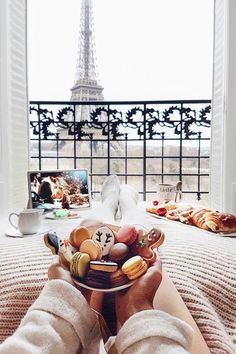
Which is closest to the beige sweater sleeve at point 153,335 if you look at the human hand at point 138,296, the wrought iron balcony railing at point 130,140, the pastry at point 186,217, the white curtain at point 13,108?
the human hand at point 138,296

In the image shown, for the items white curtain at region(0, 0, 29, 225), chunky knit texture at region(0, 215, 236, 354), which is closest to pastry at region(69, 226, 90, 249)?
chunky knit texture at region(0, 215, 236, 354)

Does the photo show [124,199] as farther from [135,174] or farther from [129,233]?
[135,174]

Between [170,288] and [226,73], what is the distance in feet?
5.72

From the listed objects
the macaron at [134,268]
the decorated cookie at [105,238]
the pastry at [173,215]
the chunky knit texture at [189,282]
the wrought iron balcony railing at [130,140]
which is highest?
the wrought iron balcony railing at [130,140]

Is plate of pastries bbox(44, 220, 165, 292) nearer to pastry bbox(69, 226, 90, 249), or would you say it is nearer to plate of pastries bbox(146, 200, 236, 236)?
pastry bbox(69, 226, 90, 249)

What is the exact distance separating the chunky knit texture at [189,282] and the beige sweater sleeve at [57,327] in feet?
0.82

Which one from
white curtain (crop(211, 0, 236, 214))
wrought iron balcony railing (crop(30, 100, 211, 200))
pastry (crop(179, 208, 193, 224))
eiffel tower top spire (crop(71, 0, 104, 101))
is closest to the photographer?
pastry (crop(179, 208, 193, 224))

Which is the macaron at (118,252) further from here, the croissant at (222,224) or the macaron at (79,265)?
the croissant at (222,224)

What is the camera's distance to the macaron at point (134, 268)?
0.65 metres

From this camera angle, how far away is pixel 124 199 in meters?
1.71

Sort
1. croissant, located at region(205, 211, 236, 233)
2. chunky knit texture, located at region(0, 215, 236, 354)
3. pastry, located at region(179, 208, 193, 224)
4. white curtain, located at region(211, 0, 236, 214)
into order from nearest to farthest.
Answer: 1. chunky knit texture, located at region(0, 215, 236, 354)
2. croissant, located at region(205, 211, 236, 233)
3. pastry, located at region(179, 208, 193, 224)
4. white curtain, located at region(211, 0, 236, 214)

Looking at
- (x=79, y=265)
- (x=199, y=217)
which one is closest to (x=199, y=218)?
(x=199, y=217)

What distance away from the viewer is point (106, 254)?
69 cm

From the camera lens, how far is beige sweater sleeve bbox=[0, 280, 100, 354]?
0.53 metres
